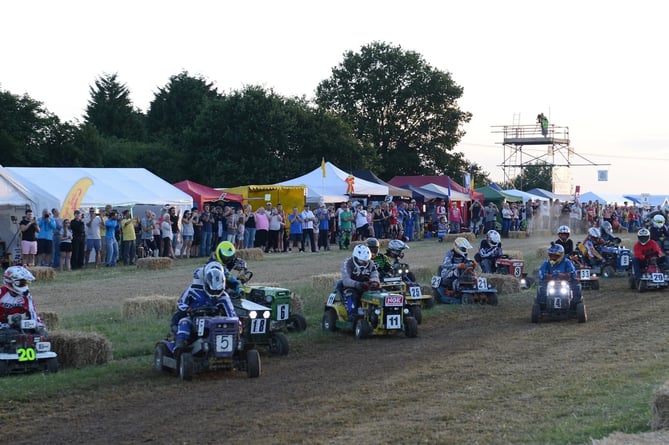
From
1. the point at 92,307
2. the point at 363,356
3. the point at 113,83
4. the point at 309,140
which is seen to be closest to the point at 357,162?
the point at 309,140

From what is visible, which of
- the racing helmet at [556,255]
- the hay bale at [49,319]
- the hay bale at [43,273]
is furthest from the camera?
the hay bale at [43,273]

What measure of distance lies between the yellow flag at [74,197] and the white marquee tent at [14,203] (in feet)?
1.23

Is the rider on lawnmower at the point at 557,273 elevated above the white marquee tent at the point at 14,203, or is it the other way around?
the white marquee tent at the point at 14,203

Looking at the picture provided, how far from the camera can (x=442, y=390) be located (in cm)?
1005

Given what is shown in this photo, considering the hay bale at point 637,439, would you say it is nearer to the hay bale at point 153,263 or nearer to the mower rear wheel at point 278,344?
the mower rear wheel at point 278,344

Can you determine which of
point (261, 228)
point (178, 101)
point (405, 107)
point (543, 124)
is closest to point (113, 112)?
point (178, 101)

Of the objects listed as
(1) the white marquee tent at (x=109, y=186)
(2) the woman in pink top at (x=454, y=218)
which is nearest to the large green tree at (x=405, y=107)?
(2) the woman in pink top at (x=454, y=218)

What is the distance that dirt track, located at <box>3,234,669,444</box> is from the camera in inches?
323

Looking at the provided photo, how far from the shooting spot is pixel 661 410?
7266 mm

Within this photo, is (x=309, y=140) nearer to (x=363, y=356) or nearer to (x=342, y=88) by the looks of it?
(x=342, y=88)

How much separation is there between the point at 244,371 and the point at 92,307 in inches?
279

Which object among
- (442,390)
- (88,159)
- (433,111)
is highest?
(433,111)

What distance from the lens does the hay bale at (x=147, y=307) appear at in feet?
52.0

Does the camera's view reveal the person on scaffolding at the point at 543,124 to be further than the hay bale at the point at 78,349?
Yes
